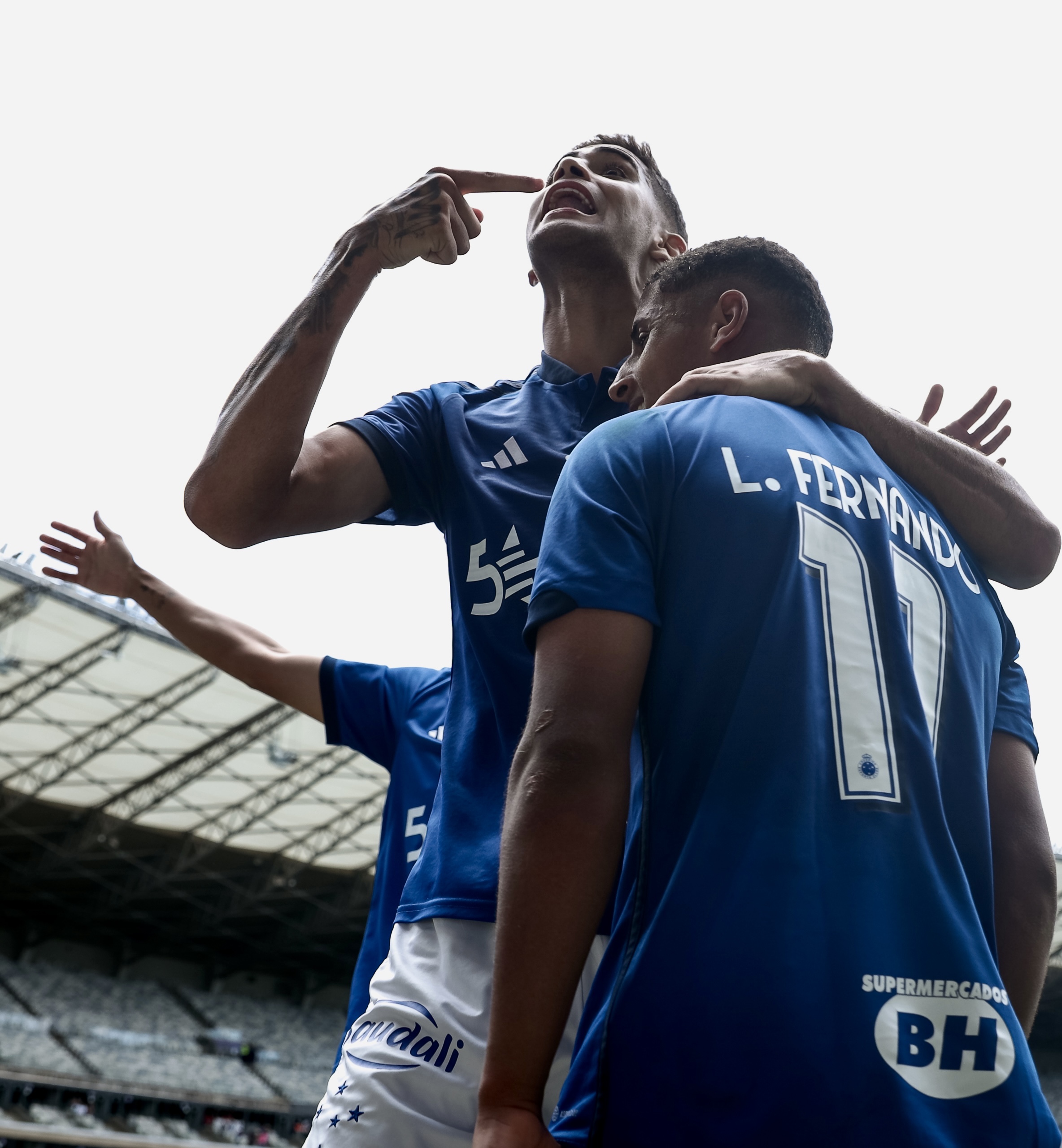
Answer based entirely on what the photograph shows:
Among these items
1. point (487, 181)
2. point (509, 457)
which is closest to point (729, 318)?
point (509, 457)

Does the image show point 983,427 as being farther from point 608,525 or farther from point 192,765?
point 192,765

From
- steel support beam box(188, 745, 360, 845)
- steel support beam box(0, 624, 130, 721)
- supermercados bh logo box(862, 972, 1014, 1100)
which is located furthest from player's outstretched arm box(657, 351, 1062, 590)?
steel support beam box(188, 745, 360, 845)

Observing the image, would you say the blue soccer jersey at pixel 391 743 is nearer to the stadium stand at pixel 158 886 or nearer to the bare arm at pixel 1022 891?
the bare arm at pixel 1022 891

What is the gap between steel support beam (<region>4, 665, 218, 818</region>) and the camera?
63.5 ft

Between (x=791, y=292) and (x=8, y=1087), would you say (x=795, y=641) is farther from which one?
(x=8, y=1087)

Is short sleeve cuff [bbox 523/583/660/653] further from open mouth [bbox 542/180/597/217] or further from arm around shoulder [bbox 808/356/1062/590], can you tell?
open mouth [bbox 542/180/597/217]

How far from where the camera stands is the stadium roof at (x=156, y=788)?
1795cm

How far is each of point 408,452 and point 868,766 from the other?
1.21m

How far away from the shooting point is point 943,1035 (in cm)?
105

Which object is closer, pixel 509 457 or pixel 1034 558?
pixel 1034 558

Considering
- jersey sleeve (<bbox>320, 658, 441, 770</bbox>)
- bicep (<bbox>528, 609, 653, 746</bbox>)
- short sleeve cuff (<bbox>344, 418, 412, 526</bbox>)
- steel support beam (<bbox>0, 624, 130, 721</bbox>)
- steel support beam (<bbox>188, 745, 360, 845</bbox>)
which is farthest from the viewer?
steel support beam (<bbox>188, 745, 360, 845</bbox>)

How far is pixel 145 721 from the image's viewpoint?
65.2 ft

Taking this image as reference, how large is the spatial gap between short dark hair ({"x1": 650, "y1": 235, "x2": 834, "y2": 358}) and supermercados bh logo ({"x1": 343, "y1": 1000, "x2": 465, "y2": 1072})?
1221mm

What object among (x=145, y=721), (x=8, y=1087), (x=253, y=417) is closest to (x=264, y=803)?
(x=145, y=721)
